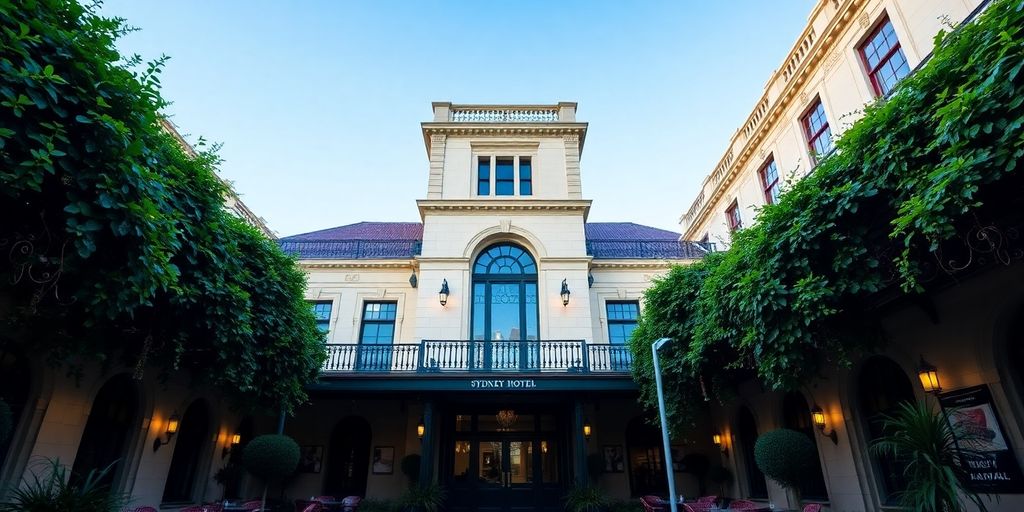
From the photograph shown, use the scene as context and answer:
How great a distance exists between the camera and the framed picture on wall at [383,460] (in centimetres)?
1296

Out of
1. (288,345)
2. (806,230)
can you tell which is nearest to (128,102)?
(288,345)

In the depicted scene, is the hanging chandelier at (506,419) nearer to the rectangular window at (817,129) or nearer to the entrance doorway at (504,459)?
the entrance doorway at (504,459)

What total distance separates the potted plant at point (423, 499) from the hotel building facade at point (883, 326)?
726cm

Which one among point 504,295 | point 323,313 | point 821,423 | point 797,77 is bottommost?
point 821,423

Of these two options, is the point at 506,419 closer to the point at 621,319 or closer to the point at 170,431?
the point at 621,319

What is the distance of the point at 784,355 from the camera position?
20.1 ft

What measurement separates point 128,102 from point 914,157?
7367mm

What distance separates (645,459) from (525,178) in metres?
8.93

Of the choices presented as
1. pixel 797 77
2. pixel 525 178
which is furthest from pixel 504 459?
pixel 797 77

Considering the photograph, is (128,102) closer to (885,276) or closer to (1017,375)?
(885,276)

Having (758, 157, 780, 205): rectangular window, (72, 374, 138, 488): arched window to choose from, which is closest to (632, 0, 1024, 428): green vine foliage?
(758, 157, 780, 205): rectangular window

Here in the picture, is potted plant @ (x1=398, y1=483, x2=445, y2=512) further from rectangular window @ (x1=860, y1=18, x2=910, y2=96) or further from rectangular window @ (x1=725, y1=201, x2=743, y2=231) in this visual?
rectangular window @ (x1=860, y1=18, x2=910, y2=96)

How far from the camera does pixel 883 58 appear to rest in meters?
8.54

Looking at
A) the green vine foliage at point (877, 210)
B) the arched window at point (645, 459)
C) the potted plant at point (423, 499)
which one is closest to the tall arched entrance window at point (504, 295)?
the potted plant at point (423, 499)
